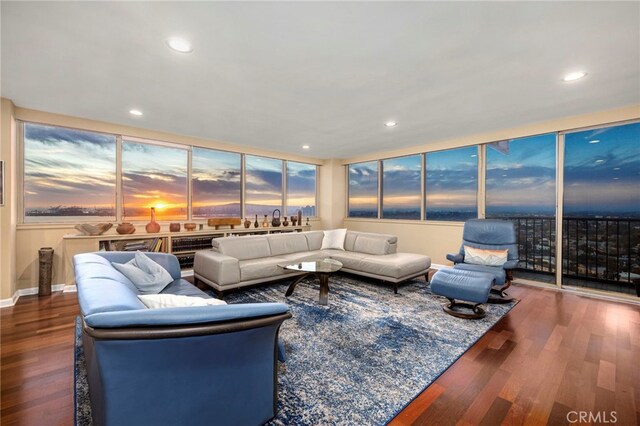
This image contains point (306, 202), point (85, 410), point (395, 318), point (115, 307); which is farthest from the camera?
point (306, 202)

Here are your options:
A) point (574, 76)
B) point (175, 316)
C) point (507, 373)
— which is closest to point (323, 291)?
point (507, 373)

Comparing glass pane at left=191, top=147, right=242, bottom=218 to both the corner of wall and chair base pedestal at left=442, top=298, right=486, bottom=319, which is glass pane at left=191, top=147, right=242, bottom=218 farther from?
chair base pedestal at left=442, top=298, right=486, bottom=319

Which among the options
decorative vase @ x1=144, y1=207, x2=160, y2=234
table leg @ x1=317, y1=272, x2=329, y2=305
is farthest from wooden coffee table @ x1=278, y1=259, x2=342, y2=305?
decorative vase @ x1=144, y1=207, x2=160, y2=234

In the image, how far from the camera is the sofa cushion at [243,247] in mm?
4180

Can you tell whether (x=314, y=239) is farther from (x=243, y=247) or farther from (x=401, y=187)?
(x=401, y=187)

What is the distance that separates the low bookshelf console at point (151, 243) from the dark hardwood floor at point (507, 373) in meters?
0.97

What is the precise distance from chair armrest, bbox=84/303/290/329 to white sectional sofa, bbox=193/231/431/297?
8.32ft

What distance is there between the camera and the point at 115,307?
120 centimetres

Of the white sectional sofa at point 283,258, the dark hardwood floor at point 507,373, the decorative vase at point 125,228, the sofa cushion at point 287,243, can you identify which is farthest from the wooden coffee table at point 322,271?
the decorative vase at point 125,228

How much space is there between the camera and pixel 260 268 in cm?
399

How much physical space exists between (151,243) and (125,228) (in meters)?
0.43

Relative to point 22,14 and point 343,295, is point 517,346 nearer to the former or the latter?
point 343,295

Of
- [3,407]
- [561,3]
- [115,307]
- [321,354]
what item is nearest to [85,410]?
[3,407]

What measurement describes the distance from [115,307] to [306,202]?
6316 mm
